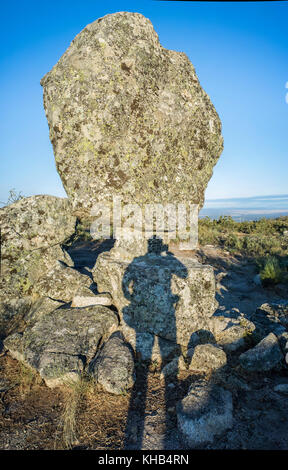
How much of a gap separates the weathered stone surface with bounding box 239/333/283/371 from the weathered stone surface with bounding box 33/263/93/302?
2.87m

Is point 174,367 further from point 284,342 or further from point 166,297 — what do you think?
point 284,342

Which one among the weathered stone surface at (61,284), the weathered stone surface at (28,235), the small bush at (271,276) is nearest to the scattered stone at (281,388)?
the weathered stone surface at (61,284)

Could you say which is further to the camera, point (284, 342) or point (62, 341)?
point (284, 342)

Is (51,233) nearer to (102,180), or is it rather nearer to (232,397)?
(102,180)

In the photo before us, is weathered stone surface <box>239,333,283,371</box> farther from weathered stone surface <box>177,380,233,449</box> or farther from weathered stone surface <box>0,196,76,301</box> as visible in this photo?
weathered stone surface <box>0,196,76,301</box>

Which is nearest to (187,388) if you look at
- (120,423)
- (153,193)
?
(120,423)

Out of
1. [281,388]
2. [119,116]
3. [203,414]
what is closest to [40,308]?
[203,414]

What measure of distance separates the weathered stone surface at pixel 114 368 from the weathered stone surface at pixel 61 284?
1.42 m

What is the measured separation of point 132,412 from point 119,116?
401cm

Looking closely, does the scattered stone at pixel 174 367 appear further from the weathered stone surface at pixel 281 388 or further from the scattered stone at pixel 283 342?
the scattered stone at pixel 283 342

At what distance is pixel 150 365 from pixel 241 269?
309 inches

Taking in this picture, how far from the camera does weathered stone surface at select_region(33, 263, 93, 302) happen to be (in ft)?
16.8

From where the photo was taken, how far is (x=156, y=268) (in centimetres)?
436

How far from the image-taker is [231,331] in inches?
183
